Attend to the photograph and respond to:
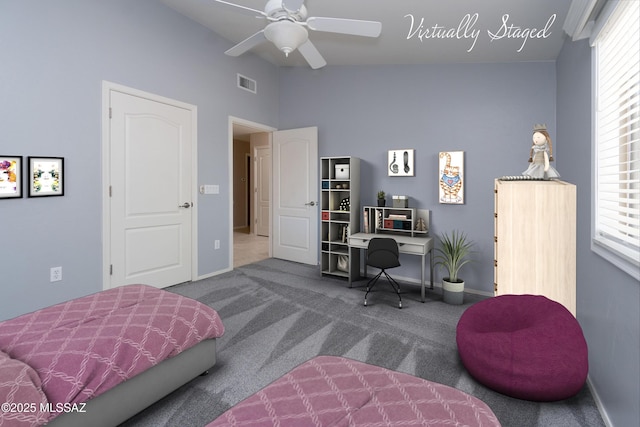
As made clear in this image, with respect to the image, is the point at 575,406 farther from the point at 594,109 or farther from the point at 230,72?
the point at 230,72

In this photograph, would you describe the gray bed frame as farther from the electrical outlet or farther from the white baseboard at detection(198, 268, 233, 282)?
the white baseboard at detection(198, 268, 233, 282)

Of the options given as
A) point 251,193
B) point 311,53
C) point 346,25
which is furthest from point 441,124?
point 251,193

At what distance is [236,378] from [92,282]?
6.98 feet

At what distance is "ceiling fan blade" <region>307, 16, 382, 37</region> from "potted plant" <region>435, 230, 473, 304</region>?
246 cm

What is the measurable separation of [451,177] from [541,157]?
1722mm

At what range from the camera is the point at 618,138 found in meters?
1.84

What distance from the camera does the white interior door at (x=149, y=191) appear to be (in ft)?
11.6

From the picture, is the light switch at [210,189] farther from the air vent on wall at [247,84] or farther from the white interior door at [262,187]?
the white interior door at [262,187]

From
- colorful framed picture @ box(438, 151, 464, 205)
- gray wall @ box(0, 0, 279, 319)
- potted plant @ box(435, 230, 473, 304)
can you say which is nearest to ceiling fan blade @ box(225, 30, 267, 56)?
gray wall @ box(0, 0, 279, 319)

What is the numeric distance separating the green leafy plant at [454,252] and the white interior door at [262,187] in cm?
497

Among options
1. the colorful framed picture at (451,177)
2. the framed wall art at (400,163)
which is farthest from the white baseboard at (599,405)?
the framed wall art at (400,163)

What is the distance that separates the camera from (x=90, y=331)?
5.57ft

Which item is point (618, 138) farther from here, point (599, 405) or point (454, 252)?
point (454, 252)

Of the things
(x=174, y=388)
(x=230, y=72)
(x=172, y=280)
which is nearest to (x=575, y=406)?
(x=174, y=388)
